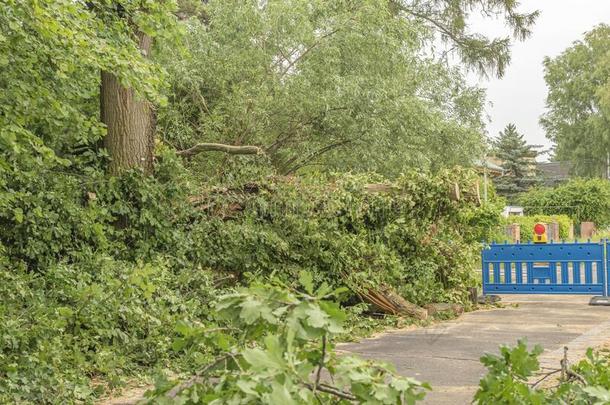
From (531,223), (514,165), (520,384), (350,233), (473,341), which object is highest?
(514,165)

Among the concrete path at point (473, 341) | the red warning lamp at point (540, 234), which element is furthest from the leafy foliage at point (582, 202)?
the concrete path at point (473, 341)

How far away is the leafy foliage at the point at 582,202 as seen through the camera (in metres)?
42.0

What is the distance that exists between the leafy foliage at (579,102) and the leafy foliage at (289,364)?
194 feet

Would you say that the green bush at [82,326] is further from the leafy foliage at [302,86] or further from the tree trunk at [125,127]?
the leafy foliage at [302,86]

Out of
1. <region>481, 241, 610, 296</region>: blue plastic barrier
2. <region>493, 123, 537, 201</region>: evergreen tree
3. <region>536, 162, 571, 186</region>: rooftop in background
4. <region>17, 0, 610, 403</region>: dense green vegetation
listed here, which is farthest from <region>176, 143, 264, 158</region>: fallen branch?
<region>536, 162, 571, 186</region>: rooftop in background

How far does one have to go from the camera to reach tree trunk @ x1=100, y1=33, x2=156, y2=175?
32.1ft

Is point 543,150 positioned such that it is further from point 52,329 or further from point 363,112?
point 52,329

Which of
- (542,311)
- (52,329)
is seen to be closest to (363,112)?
(542,311)

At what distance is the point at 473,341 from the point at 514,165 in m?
58.2

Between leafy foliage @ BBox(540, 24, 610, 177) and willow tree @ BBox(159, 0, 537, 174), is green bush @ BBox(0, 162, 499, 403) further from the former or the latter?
leafy foliage @ BBox(540, 24, 610, 177)

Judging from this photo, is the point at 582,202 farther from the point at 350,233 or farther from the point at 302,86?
the point at 350,233

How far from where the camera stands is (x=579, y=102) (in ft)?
203

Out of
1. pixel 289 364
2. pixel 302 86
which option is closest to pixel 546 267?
pixel 302 86

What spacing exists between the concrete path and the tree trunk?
366 centimetres
